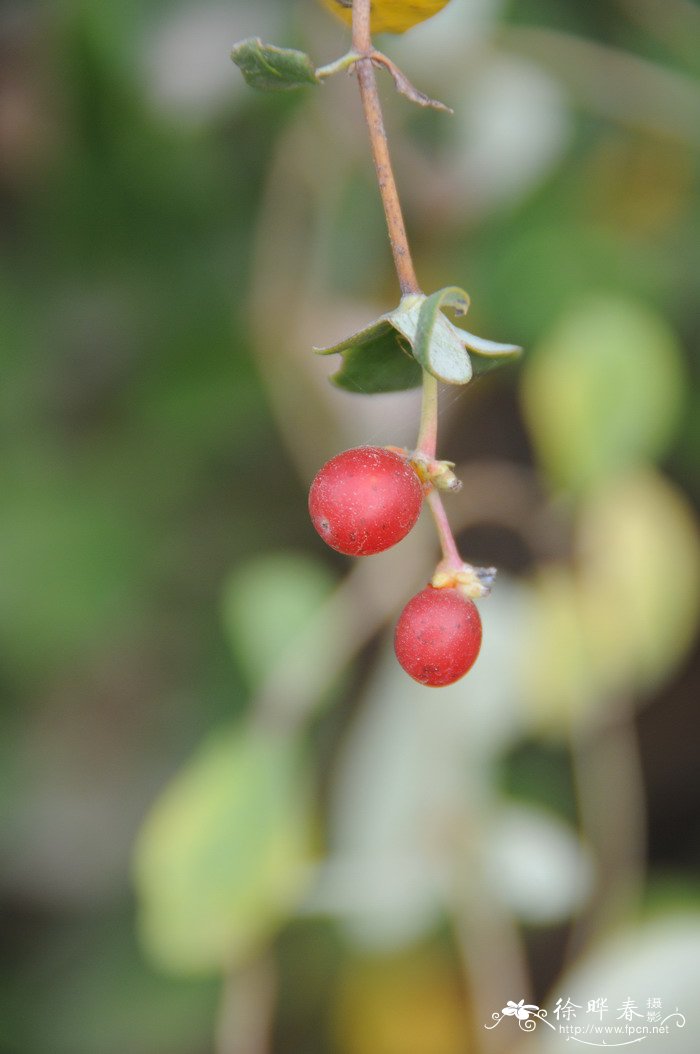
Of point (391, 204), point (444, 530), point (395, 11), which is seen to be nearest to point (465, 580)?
point (444, 530)

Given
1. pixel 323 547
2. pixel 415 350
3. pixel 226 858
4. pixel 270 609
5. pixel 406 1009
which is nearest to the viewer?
pixel 415 350

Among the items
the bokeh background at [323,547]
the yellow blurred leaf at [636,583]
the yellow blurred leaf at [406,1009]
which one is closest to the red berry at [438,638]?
the bokeh background at [323,547]

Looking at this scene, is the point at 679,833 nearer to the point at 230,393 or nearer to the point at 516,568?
the point at 516,568

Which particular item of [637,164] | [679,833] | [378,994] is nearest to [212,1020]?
[378,994]

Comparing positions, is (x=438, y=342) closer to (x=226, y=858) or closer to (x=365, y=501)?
(x=365, y=501)

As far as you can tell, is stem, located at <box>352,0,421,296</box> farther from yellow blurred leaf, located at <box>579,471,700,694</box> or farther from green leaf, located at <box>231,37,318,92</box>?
yellow blurred leaf, located at <box>579,471,700,694</box>

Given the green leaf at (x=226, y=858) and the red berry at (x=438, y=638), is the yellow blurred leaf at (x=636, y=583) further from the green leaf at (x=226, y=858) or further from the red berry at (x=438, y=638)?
the red berry at (x=438, y=638)
